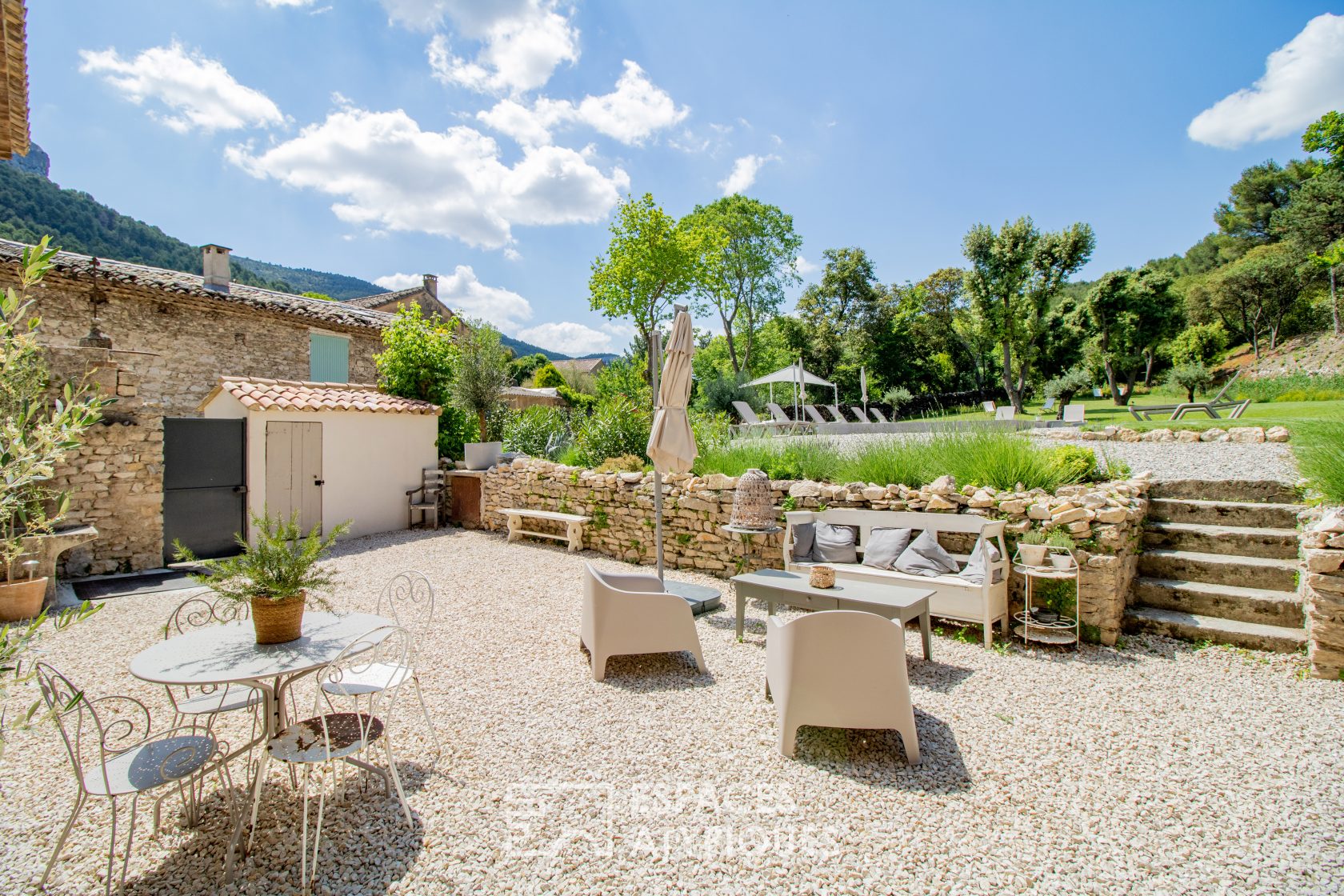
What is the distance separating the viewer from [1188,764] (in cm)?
302

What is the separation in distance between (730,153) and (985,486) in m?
Result: 8.65

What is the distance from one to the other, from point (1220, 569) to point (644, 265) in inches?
662

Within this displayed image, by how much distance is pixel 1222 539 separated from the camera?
523 cm

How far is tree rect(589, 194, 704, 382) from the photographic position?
18938mm

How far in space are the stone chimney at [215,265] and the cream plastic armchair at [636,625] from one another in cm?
1624

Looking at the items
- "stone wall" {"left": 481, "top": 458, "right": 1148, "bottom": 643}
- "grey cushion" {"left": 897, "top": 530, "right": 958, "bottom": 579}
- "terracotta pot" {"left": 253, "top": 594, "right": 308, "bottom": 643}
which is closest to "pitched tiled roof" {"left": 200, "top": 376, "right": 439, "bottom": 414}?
"stone wall" {"left": 481, "top": 458, "right": 1148, "bottom": 643}

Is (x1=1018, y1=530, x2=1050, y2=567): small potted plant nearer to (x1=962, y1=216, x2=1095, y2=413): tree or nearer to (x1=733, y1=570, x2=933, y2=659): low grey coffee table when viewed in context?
(x1=733, y1=570, x2=933, y2=659): low grey coffee table

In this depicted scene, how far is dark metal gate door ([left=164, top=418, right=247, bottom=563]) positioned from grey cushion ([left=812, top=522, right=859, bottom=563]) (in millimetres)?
8167

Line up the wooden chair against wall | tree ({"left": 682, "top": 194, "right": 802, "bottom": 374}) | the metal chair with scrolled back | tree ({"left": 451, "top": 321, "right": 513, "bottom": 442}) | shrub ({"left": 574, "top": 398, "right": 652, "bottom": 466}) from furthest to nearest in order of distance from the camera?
tree ({"left": 682, "top": 194, "right": 802, "bottom": 374}) → tree ({"left": 451, "top": 321, "right": 513, "bottom": 442}) → the wooden chair against wall → shrub ({"left": 574, "top": 398, "right": 652, "bottom": 466}) → the metal chair with scrolled back

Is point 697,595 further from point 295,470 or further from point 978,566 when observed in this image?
point 295,470

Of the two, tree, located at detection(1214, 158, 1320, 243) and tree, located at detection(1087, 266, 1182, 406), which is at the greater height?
tree, located at detection(1214, 158, 1320, 243)

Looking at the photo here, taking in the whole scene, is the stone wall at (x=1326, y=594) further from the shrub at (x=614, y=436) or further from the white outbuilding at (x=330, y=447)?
the white outbuilding at (x=330, y=447)

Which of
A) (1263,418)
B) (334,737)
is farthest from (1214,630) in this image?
(1263,418)

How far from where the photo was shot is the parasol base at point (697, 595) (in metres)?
5.47
